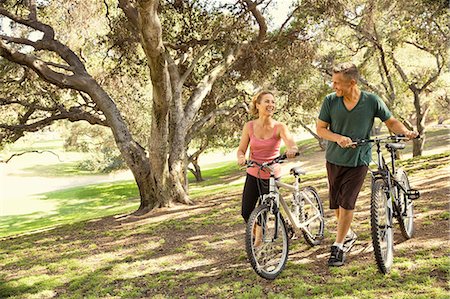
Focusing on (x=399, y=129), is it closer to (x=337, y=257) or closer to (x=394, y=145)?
(x=394, y=145)

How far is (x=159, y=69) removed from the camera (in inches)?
343

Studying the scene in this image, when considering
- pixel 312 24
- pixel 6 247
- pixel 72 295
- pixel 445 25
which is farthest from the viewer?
pixel 445 25

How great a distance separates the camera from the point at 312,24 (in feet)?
37.8

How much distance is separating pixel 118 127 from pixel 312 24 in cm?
541

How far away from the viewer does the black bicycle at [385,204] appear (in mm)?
4109

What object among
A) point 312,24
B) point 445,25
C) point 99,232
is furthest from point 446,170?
point 99,232

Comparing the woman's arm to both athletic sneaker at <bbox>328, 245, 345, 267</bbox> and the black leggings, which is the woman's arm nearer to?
the black leggings

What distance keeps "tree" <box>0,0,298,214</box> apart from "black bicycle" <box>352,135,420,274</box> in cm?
432

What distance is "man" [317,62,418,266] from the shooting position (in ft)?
13.9

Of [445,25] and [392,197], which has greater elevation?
[445,25]

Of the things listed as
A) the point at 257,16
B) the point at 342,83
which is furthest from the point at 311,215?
the point at 257,16

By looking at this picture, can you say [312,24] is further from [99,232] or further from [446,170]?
[99,232]

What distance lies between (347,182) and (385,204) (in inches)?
15.9

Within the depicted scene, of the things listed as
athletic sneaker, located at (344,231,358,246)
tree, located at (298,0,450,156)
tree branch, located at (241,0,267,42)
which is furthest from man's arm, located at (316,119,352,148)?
tree, located at (298,0,450,156)
